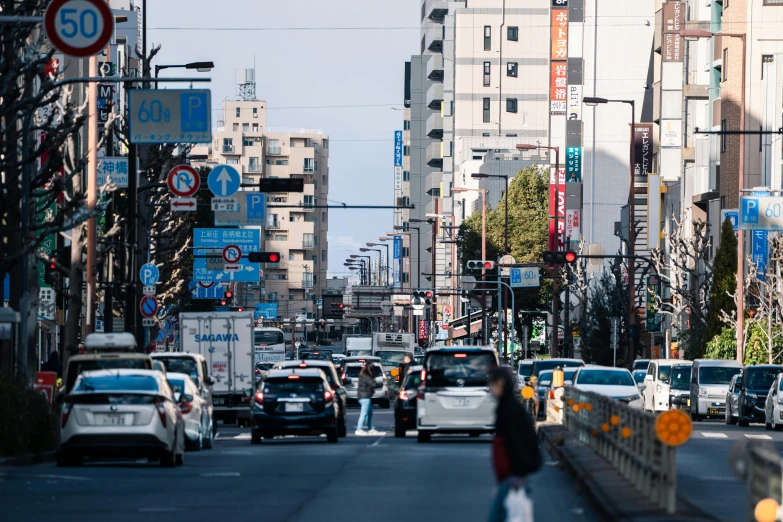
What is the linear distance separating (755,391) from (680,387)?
27.6 feet

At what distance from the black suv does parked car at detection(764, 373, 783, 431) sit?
6.87 feet

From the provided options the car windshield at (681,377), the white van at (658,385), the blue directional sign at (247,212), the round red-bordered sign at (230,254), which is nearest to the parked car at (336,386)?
the blue directional sign at (247,212)

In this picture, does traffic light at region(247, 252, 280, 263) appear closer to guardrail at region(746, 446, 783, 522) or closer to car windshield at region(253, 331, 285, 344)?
car windshield at region(253, 331, 285, 344)

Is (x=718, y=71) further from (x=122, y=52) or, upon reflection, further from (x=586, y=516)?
(x=586, y=516)

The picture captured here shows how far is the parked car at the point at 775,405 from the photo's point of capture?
4256 cm

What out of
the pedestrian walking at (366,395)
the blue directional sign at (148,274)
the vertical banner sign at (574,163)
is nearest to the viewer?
the pedestrian walking at (366,395)

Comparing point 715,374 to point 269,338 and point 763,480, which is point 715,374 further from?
point 269,338

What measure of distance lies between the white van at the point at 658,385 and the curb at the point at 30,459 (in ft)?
96.1

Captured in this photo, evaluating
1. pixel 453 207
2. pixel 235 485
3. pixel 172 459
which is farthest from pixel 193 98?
pixel 453 207

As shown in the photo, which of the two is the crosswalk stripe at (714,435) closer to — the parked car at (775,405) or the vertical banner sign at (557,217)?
the parked car at (775,405)

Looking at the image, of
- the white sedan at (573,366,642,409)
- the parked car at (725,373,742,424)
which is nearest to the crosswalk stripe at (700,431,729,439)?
the white sedan at (573,366,642,409)

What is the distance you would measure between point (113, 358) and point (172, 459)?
5.07m

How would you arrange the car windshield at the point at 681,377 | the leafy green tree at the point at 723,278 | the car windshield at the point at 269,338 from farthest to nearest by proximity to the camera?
1. the car windshield at the point at 269,338
2. the leafy green tree at the point at 723,278
3. the car windshield at the point at 681,377

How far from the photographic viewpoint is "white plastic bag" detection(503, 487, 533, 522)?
12.2 m
